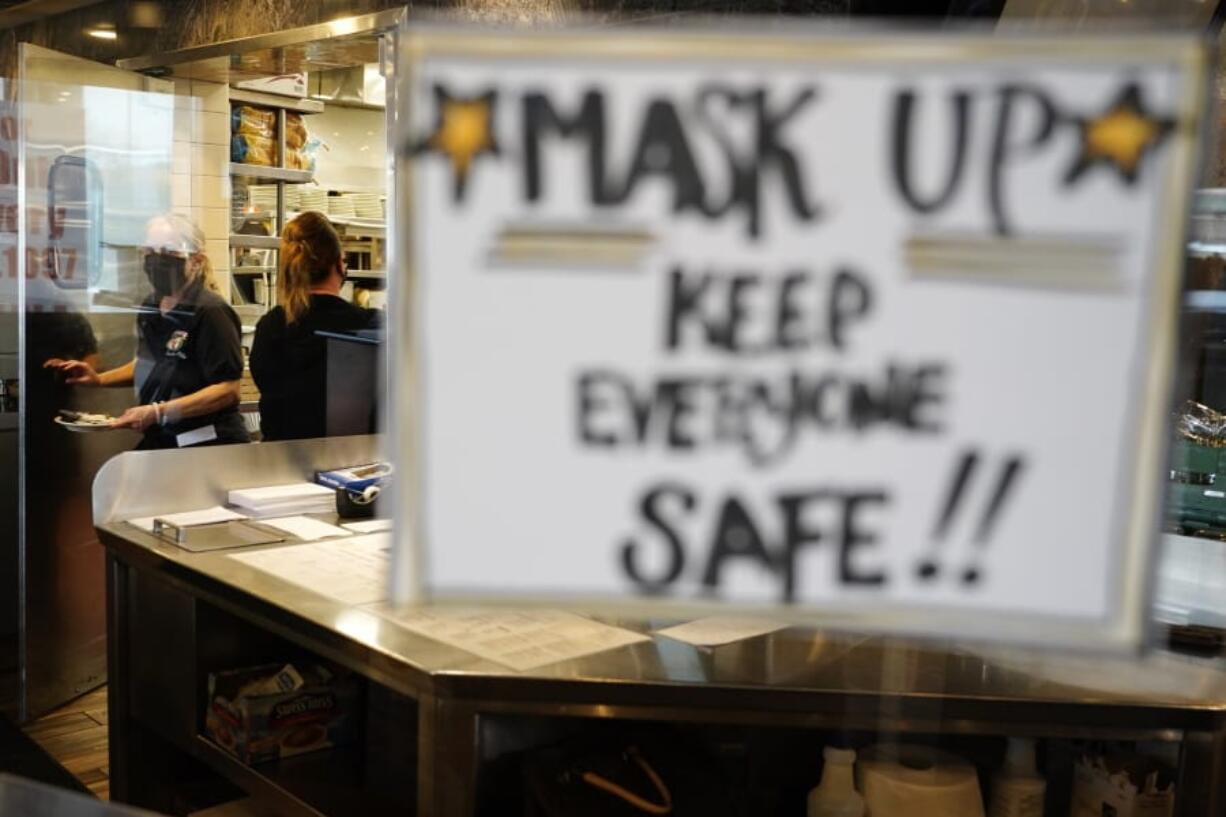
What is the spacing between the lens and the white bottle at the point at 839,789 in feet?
4.74

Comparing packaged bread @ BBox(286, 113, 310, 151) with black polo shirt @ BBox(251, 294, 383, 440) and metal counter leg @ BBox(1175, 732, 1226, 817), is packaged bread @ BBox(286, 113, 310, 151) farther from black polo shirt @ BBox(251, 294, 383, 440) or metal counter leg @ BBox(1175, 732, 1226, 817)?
metal counter leg @ BBox(1175, 732, 1226, 817)

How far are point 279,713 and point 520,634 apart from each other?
1.88 ft

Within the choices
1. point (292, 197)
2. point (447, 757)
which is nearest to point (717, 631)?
point (447, 757)

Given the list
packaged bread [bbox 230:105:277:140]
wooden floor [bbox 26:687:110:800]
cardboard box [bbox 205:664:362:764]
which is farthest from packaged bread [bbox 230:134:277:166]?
cardboard box [bbox 205:664:362:764]

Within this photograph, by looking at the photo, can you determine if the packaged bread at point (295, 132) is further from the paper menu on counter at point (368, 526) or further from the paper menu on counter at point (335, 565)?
the paper menu on counter at point (335, 565)

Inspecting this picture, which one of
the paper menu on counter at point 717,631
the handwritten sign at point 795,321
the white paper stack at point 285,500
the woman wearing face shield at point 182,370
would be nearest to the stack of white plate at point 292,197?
the woman wearing face shield at point 182,370

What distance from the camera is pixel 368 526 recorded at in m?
2.31

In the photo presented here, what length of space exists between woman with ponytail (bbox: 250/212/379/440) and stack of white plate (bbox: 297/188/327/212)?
47.6 inches

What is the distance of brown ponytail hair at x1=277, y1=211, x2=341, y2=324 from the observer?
10.4ft

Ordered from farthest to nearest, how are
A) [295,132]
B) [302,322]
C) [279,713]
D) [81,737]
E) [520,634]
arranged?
[295,132], [81,737], [302,322], [279,713], [520,634]

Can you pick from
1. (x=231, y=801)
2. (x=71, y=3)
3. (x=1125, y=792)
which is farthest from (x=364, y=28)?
(x=1125, y=792)

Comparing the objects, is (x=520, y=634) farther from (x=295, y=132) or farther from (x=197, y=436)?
(x=295, y=132)

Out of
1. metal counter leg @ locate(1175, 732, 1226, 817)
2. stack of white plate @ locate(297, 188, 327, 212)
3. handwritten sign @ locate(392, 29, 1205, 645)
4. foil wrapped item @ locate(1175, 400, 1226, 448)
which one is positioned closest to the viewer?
handwritten sign @ locate(392, 29, 1205, 645)

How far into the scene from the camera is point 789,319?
699 millimetres
